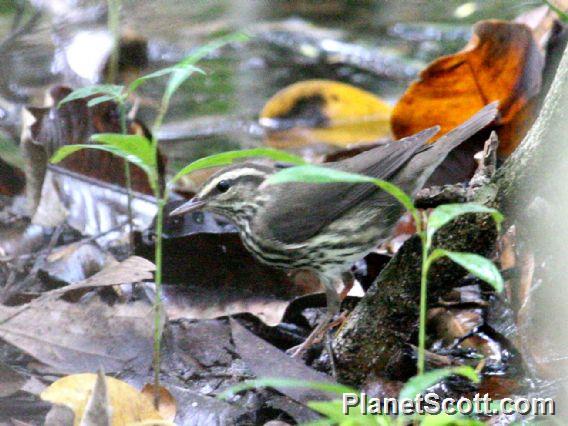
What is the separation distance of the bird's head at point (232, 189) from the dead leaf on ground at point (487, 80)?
45.8 inches

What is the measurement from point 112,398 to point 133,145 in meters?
0.88

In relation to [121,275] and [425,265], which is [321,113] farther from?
[425,265]

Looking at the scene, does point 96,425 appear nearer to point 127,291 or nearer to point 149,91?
point 127,291

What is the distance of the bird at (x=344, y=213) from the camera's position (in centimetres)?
458

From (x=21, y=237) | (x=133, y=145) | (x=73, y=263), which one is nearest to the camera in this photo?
(x=133, y=145)

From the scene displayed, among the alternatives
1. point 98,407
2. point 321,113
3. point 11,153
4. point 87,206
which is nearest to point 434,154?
point 87,206

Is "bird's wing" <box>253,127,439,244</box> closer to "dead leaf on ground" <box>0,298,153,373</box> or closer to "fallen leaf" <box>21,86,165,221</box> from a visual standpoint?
"dead leaf on ground" <box>0,298,153,373</box>

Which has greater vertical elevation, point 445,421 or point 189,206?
point 189,206

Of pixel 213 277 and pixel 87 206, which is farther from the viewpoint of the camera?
pixel 87 206

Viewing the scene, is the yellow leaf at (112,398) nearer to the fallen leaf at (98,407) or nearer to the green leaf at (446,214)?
the fallen leaf at (98,407)

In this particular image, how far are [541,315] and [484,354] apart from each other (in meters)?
0.31

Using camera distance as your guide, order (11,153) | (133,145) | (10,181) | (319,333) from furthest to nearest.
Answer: (11,153), (10,181), (319,333), (133,145)

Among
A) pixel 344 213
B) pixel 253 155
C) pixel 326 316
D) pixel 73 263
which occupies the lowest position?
pixel 326 316

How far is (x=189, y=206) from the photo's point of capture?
4.77 metres
